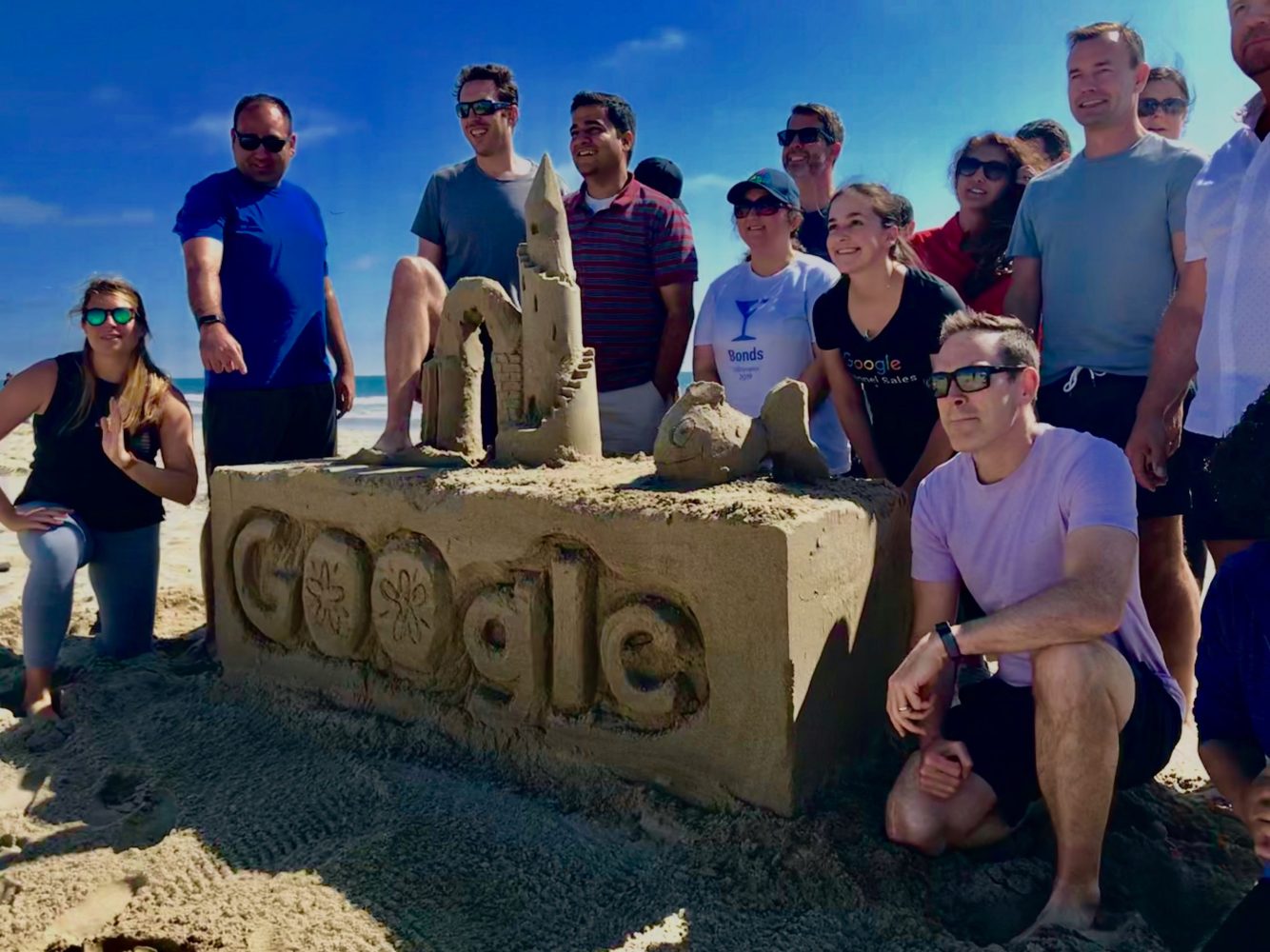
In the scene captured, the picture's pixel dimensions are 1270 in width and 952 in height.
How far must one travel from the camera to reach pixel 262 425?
4.12 metres

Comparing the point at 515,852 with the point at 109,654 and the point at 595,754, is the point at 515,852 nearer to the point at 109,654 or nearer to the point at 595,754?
the point at 595,754

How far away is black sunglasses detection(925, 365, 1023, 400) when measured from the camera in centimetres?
227

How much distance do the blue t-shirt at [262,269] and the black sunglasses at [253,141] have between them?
0.12 meters

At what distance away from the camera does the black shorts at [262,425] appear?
4.08 m

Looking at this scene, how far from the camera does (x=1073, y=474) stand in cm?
223

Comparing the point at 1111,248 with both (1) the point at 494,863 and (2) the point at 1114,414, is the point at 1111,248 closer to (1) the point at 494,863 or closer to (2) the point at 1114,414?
(2) the point at 1114,414

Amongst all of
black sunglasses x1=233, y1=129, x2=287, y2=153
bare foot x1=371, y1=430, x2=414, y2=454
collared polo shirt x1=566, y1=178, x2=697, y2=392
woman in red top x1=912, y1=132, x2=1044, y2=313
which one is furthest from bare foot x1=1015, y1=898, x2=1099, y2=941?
black sunglasses x1=233, y1=129, x2=287, y2=153

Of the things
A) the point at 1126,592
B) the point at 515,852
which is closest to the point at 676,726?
the point at 515,852

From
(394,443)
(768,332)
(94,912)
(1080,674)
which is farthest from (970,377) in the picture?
(94,912)

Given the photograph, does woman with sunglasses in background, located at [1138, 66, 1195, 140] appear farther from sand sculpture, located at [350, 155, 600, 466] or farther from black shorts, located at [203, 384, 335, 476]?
black shorts, located at [203, 384, 335, 476]

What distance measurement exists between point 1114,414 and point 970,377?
42.3 inches

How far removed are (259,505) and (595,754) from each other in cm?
177

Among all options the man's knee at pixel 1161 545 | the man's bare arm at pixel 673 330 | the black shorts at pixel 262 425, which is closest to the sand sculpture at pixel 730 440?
the man's knee at pixel 1161 545

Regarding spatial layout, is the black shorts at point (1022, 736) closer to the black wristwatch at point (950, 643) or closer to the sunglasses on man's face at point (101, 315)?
the black wristwatch at point (950, 643)
